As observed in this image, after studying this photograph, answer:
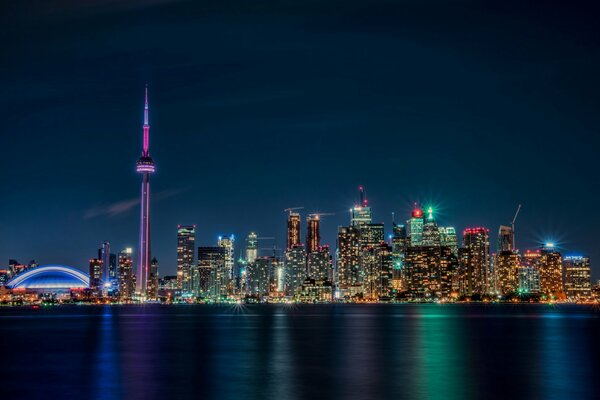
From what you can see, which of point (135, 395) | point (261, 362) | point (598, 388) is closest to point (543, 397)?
point (598, 388)

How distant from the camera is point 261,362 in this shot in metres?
66.1

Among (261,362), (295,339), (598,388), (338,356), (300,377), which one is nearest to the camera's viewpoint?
(598,388)

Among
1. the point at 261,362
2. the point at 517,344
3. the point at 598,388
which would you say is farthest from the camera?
the point at 517,344

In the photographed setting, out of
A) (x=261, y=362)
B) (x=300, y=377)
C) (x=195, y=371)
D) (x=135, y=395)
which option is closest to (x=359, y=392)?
(x=300, y=377)

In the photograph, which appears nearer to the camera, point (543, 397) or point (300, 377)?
point (543, 397)

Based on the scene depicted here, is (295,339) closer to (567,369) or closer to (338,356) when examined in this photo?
(338,356)

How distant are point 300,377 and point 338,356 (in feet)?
59.8

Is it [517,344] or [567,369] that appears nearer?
[567,369]

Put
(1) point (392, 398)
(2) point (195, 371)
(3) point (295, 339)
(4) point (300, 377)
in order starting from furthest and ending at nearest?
(3) point (295, 339)
(2) point (195, 371)
(4) point (300, 377)
(1) point (392, 398)

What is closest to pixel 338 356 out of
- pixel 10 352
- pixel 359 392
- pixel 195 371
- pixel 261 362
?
pixel 261 362

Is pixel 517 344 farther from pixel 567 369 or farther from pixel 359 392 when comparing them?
pixel 359 392

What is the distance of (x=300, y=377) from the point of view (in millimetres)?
53375

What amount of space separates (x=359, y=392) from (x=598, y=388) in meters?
15.0

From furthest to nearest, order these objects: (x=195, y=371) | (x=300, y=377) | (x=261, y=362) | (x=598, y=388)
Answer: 1. (x=261, y=362)
2. (x=195, y=371)
3. (x=300, y=377)
4. (x=598, y=388)
